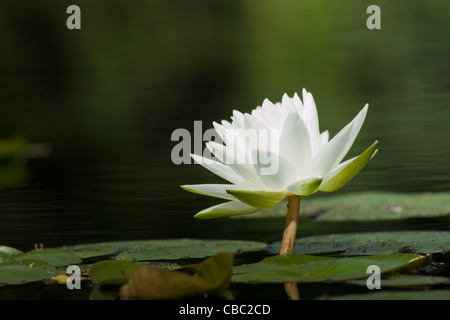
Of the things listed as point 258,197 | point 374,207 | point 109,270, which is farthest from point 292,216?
point 374,207

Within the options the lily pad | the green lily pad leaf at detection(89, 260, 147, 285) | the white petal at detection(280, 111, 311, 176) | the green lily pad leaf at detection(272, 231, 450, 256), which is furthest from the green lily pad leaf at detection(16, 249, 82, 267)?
the lily pad

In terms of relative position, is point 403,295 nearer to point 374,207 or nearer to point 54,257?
point 54,257

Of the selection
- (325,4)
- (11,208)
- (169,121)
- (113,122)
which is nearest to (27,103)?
(113,122)

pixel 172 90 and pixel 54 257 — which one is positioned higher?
pixel 172 90
